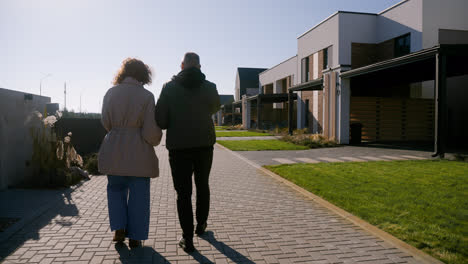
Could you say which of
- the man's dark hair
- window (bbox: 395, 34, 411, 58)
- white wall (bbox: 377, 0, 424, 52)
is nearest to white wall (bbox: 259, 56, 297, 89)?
white wall (bbox: 377, 0, 424, 52)

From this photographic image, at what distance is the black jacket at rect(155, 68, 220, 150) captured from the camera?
139 inches

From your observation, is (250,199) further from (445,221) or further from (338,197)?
(445,221)

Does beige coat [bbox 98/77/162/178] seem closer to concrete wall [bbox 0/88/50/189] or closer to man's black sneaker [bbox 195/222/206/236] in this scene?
man's black sneaker [bbox 195/222/206/236]

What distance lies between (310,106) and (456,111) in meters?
9.25

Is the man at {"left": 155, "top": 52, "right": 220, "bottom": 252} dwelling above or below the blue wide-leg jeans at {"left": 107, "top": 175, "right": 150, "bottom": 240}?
above

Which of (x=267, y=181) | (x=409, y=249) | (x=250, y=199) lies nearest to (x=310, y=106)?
(x=267, y=181)

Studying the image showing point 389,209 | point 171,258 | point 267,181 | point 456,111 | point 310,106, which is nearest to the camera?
point 171,258

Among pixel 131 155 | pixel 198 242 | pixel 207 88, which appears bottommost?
pixel 198 242

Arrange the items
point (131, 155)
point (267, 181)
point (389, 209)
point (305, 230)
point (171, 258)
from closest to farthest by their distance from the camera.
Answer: point (171, 258), point (131, 155), point (305, 230), point (389, 209), point (267, 181)

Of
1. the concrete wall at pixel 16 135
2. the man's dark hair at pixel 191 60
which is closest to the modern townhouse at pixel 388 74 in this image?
the man's dark hair at pixel 191 60

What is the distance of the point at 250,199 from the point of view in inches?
227

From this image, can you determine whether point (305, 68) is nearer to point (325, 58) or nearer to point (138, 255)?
point (325, 58)

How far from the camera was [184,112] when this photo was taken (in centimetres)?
354

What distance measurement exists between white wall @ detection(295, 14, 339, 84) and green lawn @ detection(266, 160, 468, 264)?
45.5 feet
